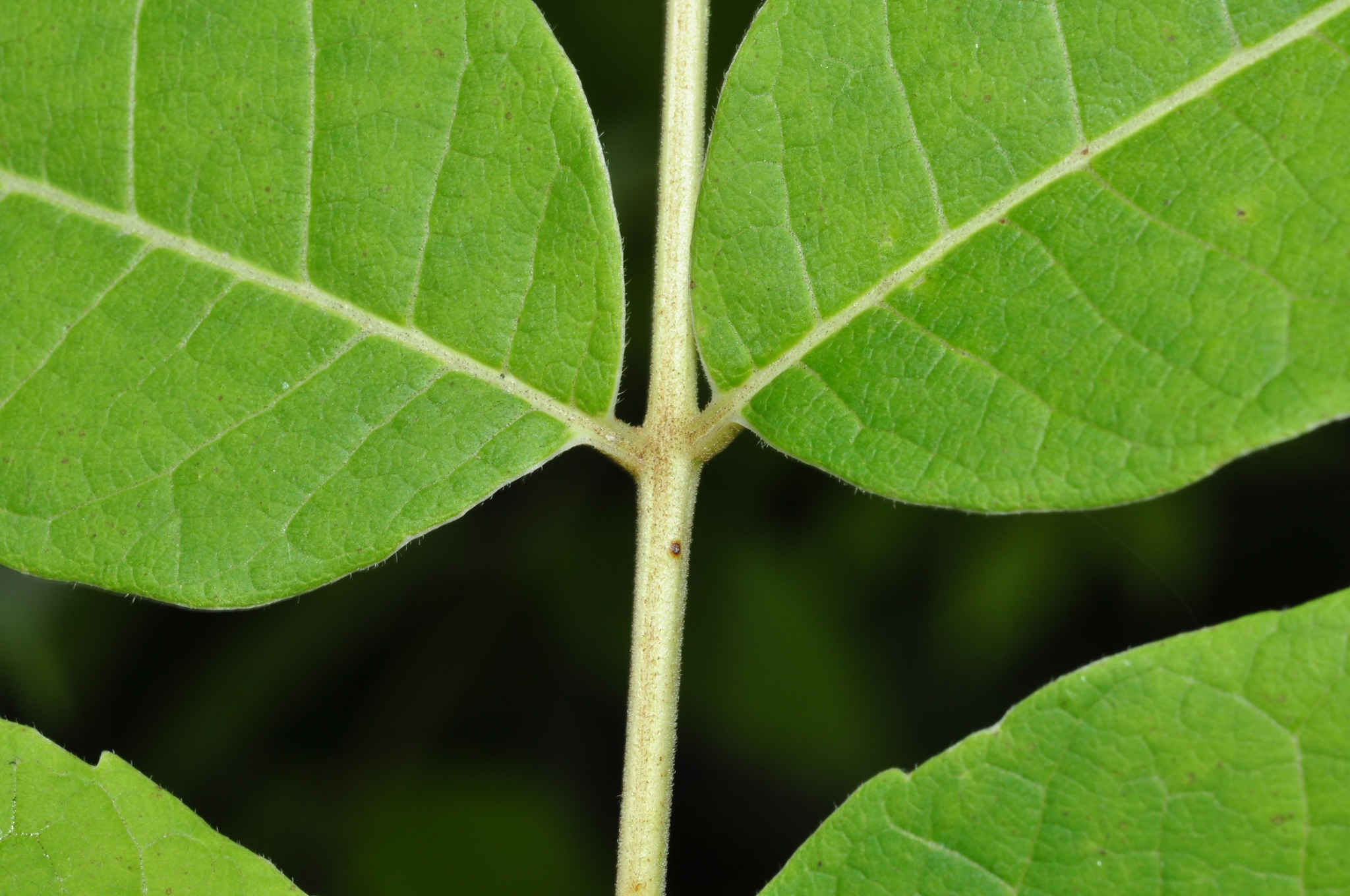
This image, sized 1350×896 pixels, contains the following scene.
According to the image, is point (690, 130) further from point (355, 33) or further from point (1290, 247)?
point (1290, 247)

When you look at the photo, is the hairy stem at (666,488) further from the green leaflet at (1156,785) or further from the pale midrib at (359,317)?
the green leaflet at (1156,785)

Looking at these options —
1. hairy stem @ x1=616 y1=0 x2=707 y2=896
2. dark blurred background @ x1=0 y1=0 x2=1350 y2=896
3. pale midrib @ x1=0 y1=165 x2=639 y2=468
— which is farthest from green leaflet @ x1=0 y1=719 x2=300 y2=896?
dark blurred background @ x1=0 y1=0 x2=1350 y2=896

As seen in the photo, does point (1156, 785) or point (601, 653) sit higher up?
point (1156, 785)

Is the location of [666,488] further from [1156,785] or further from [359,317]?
[1156,785]

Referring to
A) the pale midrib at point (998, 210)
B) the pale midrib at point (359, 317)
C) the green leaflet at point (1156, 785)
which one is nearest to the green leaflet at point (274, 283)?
the pale midrib at point (359, 317)

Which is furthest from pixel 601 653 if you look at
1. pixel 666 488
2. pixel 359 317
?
pixel 359 317

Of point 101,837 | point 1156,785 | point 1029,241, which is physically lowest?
point 101,837
